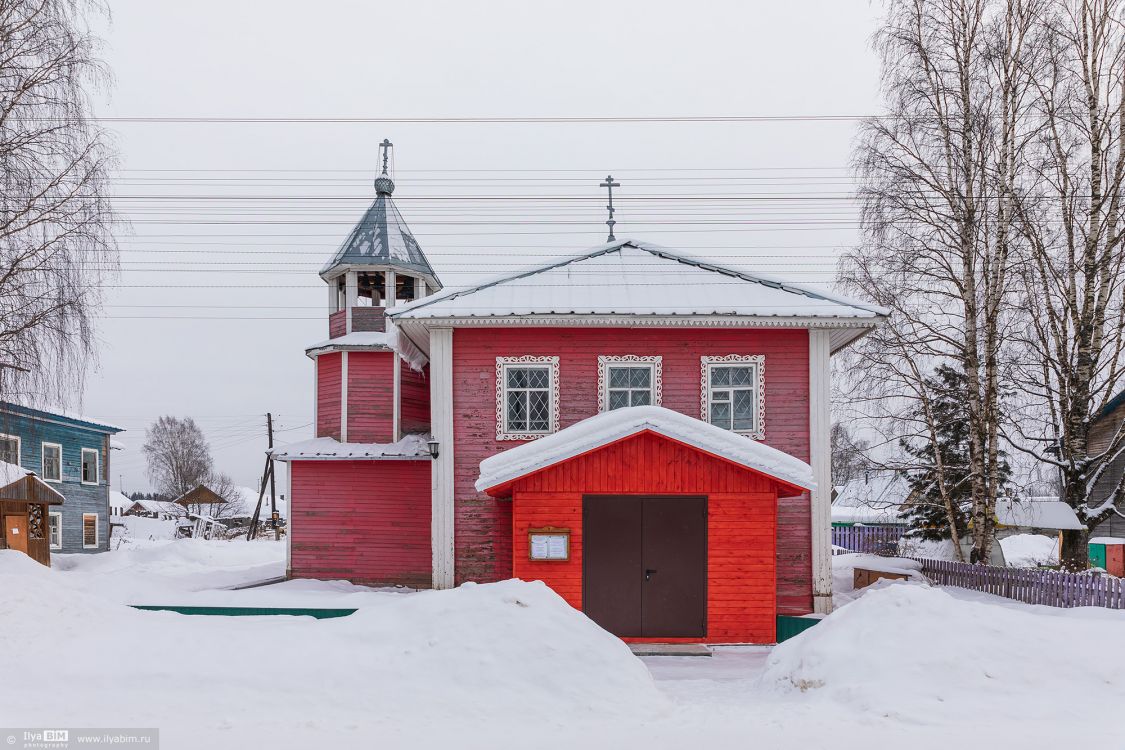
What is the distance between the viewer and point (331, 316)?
69.6 feet

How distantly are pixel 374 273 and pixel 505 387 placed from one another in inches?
316

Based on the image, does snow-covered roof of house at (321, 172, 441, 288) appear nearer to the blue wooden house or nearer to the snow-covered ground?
the snow-covered ground

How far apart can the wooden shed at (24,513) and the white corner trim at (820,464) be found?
20.7 meters

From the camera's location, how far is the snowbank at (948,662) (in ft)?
24.2

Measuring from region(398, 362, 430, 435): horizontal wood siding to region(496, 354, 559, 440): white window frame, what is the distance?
510 cm

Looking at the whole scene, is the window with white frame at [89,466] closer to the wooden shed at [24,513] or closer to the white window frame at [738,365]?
the wooden shed at [24,513]

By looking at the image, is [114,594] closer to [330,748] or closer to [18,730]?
[18,730]

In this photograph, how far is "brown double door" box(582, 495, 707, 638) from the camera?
12.6 metres

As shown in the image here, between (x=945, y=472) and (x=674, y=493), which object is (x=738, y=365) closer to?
(x=674, y=493)

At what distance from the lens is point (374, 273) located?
70.1ft

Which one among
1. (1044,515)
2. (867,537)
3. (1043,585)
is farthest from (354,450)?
(867,537)

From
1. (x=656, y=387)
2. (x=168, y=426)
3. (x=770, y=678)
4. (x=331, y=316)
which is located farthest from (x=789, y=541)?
(x=168, y=426)

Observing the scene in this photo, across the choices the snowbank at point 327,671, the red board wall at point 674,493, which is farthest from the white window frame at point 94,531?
the red board wall at point 674,493

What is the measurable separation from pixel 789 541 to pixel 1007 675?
269 inches
